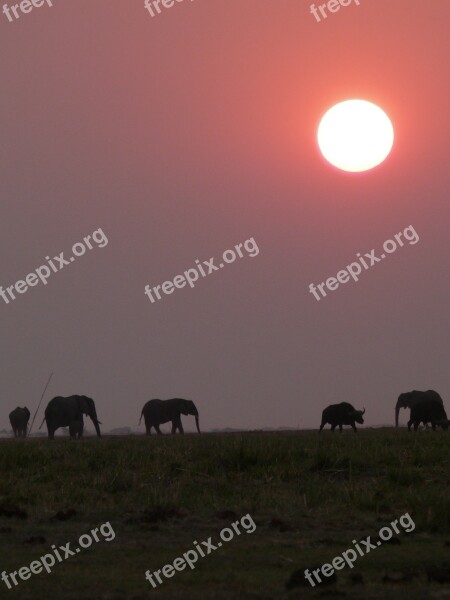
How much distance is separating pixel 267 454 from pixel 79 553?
26.6ft

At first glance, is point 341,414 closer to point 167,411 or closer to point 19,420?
point 167,411

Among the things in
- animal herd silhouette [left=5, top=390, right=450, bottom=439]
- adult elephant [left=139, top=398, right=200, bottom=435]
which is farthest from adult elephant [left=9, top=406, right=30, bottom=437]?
adult elephant [left=139, top=398, right=200, bottom=435]

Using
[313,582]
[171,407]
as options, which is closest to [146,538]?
[313,582]

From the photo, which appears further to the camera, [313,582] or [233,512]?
[233,512]

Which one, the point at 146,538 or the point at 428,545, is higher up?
the point at 146,538

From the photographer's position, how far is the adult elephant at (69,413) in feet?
135

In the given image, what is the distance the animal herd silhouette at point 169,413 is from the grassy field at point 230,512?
39.0 ft

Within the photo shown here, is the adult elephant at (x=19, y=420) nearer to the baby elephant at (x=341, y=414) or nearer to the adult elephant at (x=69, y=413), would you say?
the adult elephant at (x=69, y=413)

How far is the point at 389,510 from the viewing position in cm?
1553

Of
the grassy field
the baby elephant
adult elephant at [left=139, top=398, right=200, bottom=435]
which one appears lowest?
the baby elephant

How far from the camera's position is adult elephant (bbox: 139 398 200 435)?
4812 cm

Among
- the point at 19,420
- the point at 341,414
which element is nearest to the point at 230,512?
the point at 341,414

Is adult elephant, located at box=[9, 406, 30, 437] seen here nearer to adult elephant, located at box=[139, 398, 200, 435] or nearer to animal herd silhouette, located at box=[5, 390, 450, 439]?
animal herd silhouette, located at box=[5, 390, 450, 439]

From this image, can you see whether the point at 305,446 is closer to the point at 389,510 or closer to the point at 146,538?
the point at 389,510
